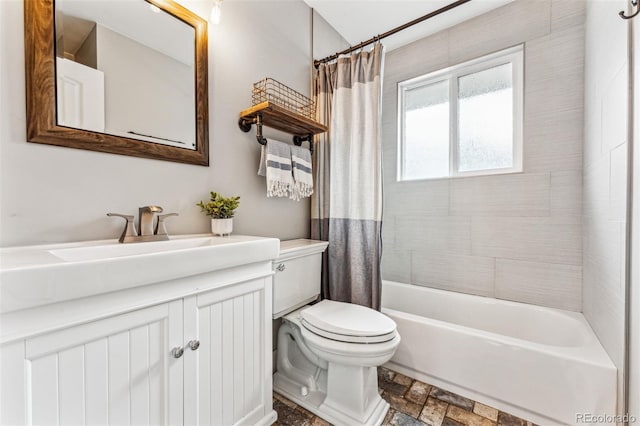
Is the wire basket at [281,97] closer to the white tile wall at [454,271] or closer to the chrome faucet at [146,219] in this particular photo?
the chrome faucet at [146,219]

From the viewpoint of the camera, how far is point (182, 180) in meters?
1.30

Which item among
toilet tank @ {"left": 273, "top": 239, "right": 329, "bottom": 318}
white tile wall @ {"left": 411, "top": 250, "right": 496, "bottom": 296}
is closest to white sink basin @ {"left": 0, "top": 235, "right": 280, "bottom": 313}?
toilet tank @ {"left": 273, "top": 239, "right": 329, "bottom": 318}

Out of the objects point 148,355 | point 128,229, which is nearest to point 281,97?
point 128,229

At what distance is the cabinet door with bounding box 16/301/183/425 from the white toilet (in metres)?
0.61

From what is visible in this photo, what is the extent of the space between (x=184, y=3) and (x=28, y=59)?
2.43 feet

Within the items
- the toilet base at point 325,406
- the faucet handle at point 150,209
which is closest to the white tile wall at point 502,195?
the toilet base at point 325,406

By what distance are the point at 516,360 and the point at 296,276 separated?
1.20 metres

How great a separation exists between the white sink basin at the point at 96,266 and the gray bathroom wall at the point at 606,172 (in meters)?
1.46

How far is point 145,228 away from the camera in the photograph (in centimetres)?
112

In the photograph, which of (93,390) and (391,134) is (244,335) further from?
(391,134)

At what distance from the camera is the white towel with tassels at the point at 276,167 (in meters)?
1.58

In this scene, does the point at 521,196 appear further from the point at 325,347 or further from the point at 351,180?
the point at 325,347

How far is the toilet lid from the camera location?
1.25 m

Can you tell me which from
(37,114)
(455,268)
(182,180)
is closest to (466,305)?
(455,268)
